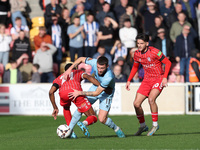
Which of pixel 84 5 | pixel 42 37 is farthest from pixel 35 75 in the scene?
pixel 84 5

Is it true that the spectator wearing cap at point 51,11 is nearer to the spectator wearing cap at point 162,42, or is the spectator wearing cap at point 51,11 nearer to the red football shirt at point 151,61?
the spectator wearing cap at point 162,42

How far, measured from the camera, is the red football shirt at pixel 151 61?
996 cm

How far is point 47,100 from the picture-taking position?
654 inches

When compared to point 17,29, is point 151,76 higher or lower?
lower

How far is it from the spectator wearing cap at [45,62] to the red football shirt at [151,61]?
798cm

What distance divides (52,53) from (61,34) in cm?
100

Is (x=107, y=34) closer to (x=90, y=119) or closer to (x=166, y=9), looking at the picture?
(x=166, y=9)

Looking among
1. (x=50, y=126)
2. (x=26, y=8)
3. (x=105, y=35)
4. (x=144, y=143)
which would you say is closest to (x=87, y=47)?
(x=105, y=35)

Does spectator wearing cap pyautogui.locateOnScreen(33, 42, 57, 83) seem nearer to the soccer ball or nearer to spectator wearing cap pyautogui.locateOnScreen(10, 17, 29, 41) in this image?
spectator wearing cap pyautogui.locateOnScreen(10, 17, 29, 41)

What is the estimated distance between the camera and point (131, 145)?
8234 millimetres

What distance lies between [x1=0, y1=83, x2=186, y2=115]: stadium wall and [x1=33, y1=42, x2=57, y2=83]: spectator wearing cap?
1.10m

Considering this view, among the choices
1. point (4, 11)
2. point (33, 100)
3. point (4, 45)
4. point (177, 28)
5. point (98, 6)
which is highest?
point (98, 6)

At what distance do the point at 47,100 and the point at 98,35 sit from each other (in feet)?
10.7

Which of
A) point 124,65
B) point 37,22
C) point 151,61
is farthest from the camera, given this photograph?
point 37,22
